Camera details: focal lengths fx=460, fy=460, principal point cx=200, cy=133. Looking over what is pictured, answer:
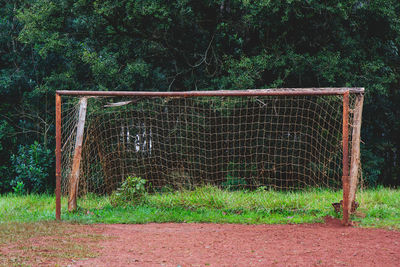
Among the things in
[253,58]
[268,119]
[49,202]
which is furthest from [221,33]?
[49,202]

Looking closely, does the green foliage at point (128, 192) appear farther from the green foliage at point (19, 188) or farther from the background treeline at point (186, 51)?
the background treeline at point (186, 51)

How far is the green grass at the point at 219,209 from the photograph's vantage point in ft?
24.8

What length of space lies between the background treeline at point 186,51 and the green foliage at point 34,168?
33mm

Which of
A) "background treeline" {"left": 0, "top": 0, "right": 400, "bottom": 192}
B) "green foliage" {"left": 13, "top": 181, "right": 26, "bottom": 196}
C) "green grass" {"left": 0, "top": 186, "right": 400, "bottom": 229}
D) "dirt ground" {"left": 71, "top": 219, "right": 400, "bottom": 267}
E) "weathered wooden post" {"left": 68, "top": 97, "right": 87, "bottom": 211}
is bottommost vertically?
"green foliage" {"left": 13, "top": 181, "right": 26, "bottom": 196}

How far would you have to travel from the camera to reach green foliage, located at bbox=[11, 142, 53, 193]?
1320 centimetres

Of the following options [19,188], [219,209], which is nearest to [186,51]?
[19,188]

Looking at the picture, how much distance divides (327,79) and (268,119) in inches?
79.3

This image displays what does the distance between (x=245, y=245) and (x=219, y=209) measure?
2599 millimetres

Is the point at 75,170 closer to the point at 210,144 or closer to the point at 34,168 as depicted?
the point at 210,144

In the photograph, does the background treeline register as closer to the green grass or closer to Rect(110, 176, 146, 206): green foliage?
the green grass

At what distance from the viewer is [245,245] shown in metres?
5.75

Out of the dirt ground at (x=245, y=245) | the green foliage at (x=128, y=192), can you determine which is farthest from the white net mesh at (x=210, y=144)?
the dirt ground at (x=245, y=245)

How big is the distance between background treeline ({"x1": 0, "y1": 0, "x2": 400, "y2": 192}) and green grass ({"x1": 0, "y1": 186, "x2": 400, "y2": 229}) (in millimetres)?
4240

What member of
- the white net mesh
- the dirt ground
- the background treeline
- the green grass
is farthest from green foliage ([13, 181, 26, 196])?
the dirt ground
